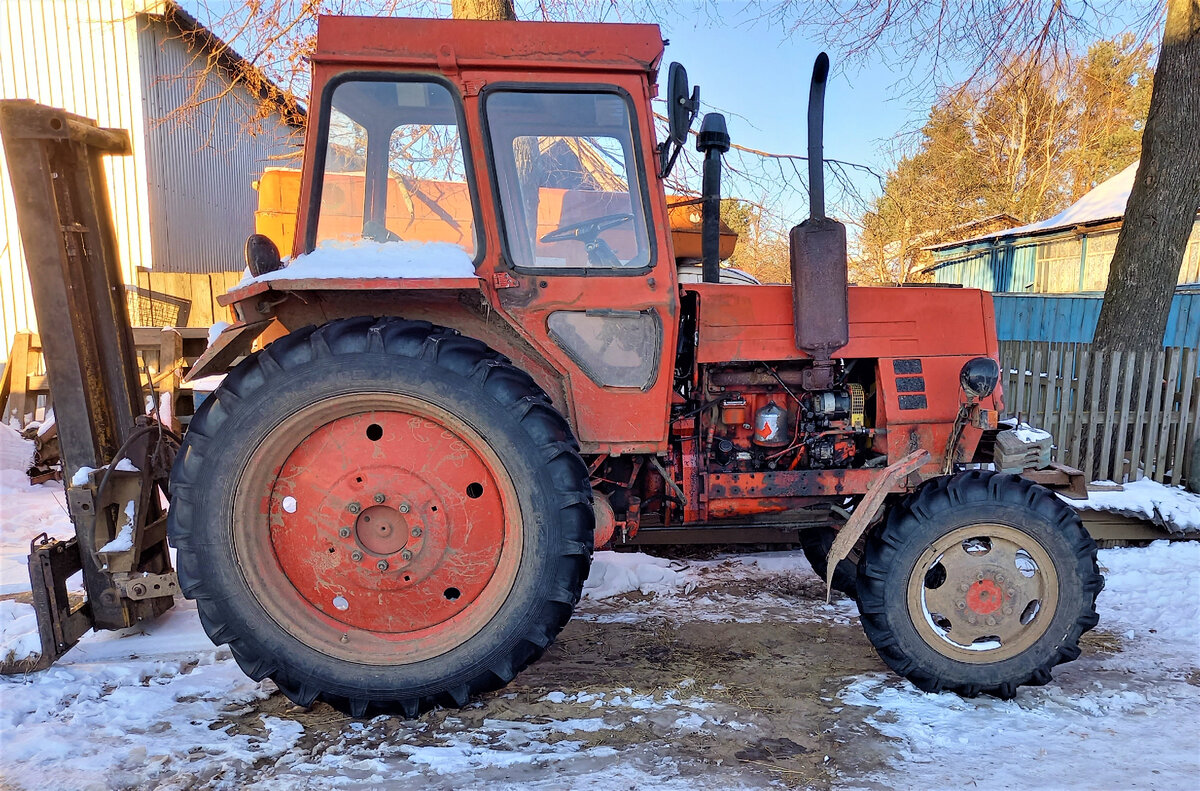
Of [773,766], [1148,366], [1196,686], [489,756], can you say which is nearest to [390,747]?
[489,756]

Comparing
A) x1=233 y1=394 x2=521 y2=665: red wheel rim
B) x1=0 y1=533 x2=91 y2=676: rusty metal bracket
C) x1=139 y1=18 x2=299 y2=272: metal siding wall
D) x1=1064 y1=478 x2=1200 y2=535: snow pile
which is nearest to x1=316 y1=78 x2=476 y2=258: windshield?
x1=233 y1=394 x2=521 y2=665: red wheel rim

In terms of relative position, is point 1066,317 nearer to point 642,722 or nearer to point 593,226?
point 593,226

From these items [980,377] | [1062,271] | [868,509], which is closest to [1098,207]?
[1062,271]

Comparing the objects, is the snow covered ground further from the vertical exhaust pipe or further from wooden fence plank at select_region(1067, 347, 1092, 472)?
wooden fence plank at select_region(1067, 347, 1092, 472)

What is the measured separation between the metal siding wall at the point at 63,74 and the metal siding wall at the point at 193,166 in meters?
0.30

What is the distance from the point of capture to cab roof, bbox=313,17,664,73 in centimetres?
258

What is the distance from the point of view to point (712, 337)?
3025 mm

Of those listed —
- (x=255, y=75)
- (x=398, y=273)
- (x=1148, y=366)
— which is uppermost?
(x=255, y=75)

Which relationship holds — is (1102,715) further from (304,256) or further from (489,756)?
(304,256)

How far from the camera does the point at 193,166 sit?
11.5 metres

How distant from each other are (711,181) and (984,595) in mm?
2095

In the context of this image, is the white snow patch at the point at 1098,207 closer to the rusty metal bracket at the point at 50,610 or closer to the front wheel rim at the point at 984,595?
the front wheel rim at the point at 984,595

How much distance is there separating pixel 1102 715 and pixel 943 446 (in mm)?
1184

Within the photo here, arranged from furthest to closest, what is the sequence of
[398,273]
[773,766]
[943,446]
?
[943,446] → [398,273] → [773,766]
